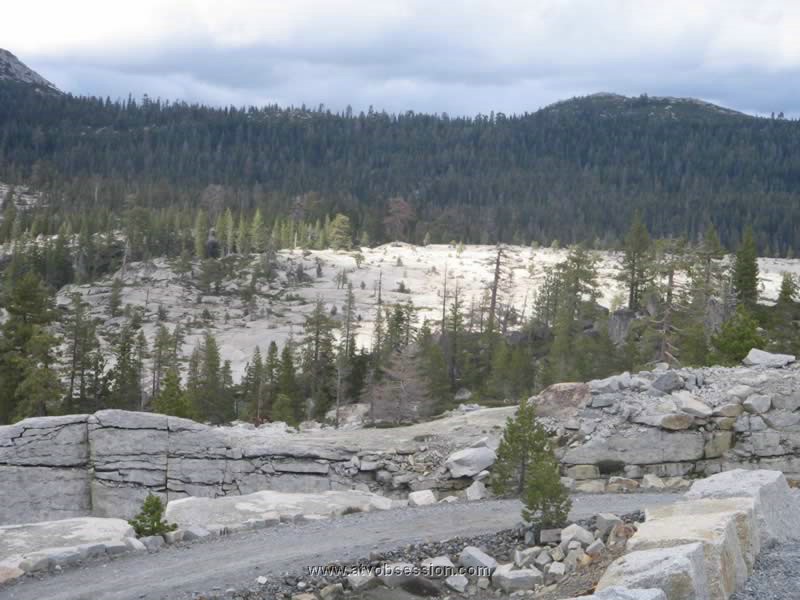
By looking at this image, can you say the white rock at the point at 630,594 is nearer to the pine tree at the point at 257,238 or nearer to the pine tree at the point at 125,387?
the pine tree at the point at 125,387

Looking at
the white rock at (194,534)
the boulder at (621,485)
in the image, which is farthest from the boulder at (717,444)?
the white rock at (194,534)

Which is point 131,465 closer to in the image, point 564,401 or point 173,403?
point 173,403

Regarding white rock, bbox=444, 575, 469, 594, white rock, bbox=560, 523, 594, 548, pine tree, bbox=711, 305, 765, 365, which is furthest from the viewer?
pine tree, bbox=711, 305, 765, 365

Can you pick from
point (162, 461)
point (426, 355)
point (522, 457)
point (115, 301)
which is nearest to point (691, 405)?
point (522, 457)

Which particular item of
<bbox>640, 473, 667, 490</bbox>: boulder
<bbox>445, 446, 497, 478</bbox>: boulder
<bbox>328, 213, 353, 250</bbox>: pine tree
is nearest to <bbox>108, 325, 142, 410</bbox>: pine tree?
<bbox>445, 446, 497, 478</bbox>: boulder

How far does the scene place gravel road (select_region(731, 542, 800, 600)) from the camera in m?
9.65

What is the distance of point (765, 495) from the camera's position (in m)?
12.5

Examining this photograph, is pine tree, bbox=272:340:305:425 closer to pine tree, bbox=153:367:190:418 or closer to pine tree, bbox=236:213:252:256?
pine tree, bbox=153:367:190:418

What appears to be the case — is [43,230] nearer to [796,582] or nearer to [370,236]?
[370,236]

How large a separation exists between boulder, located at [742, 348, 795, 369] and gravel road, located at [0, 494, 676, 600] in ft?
35.9

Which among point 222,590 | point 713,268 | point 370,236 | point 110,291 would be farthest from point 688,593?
point 370,236

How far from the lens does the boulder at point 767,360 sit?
88.1ft

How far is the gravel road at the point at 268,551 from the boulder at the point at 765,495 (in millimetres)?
2822

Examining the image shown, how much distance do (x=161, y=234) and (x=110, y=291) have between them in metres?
22.5
